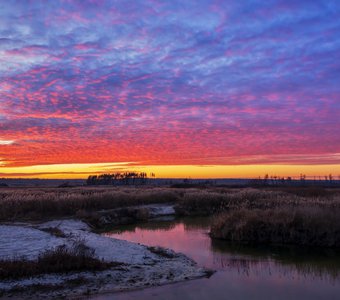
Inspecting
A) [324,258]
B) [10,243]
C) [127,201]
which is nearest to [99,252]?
[10,243]

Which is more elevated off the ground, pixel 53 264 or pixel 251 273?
pixel 53 264

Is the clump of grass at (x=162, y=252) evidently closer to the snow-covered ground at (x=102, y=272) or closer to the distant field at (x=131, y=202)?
the snow-covered ground at (x=102, y=272)

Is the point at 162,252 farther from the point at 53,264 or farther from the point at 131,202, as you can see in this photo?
the point at 131,202

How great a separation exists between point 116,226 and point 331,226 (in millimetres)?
14484

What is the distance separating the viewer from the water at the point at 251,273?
10.6 metres

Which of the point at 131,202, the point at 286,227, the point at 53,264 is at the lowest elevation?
Answer: the point at 53,264

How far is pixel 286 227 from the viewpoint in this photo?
61.4 feet

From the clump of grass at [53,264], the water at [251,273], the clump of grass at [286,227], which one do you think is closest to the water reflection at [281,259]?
the water at [251,273]

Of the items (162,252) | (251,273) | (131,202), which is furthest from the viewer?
(131,202)

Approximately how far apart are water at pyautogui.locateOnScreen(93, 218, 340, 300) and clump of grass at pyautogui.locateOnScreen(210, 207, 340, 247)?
2.67ft

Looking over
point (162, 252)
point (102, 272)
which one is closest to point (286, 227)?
point (162, 252)

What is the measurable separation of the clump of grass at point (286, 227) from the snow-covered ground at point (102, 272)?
198 inches

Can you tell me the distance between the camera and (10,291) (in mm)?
9797

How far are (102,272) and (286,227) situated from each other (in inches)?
396
